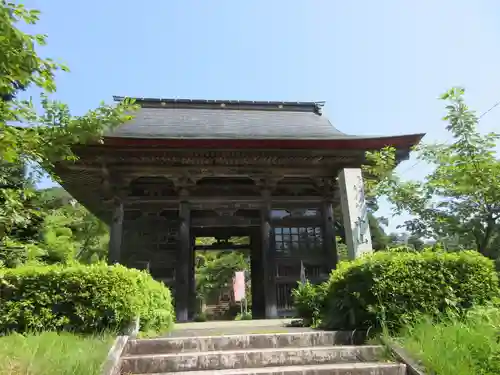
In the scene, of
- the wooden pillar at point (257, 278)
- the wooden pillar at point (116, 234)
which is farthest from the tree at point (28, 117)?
the wooden pillar at point (257, 278)

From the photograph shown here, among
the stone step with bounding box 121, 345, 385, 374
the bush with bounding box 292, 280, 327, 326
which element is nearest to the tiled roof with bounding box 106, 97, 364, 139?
the bush with bounding box 292, 280, 327, 326

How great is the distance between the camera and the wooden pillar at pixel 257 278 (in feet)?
37.7

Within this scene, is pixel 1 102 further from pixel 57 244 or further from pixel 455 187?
pixel 57 244

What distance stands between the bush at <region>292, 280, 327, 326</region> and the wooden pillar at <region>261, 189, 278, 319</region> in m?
2.05

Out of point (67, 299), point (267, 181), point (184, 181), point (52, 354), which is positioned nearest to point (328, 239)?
point (267, 181)

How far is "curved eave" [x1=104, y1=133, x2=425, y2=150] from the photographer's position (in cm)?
847

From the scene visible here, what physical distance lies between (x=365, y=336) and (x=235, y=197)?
19.2 ft

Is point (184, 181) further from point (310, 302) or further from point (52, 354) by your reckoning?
point (52, 354)

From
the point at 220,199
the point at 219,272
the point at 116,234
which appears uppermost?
the point at 220,199

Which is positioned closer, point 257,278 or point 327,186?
point 327,186

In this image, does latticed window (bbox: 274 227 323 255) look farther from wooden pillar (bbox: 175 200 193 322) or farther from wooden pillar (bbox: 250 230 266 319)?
wooden pillar (bbox: 175 200 193 322)

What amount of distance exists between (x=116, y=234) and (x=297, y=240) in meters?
4.67

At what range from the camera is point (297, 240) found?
1003 centimetres

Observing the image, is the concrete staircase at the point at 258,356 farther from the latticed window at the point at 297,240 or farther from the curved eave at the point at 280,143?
the latticed window at the point at 297,240
